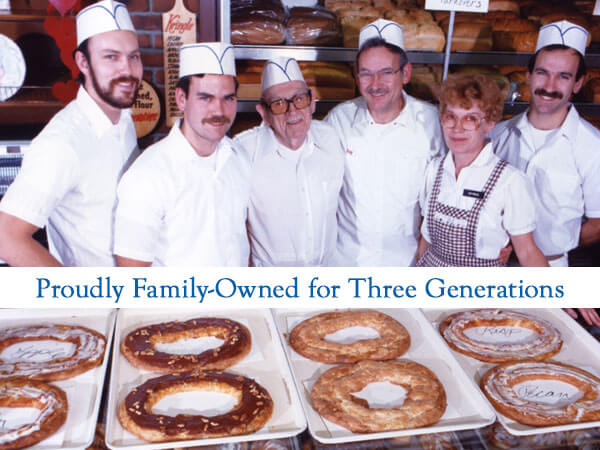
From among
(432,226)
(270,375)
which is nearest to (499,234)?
(432,226)

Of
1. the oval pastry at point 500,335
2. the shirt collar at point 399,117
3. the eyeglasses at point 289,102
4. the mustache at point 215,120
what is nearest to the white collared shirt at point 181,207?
the mustache at point 215,120

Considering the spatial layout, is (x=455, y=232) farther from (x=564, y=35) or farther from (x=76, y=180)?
(x=76, y=180)

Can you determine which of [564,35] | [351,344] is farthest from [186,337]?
[564,35]

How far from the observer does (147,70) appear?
1969mm

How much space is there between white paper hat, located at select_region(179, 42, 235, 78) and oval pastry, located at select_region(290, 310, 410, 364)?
882 millimetres

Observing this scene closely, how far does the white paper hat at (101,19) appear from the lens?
1536 mm

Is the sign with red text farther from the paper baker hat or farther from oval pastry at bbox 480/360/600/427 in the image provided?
oval pastry at bbox 480/360/600/427

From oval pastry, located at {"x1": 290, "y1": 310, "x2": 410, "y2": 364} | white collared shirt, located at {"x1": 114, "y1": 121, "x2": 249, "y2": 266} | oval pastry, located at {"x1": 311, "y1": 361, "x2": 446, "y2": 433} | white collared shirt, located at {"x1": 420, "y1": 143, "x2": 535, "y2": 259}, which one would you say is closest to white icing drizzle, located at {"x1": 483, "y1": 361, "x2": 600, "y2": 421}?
oval pastry, located at {"x1": 311, "y1": 361, "x2": 446, "y2": 433}

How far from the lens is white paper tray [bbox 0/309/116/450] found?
952 mm

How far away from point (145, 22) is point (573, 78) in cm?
168

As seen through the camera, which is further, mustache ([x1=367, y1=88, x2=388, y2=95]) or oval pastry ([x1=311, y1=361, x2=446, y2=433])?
mustache ([x1=367, y1=88, x2=388, y2=95])

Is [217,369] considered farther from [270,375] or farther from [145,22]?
[145,22]

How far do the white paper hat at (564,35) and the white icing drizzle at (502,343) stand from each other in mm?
1150

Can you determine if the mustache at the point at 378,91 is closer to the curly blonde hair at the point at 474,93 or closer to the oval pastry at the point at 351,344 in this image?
the curly blonde hair at the point at 474,93
